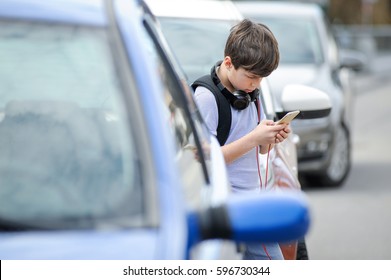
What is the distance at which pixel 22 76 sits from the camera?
311 centimetres

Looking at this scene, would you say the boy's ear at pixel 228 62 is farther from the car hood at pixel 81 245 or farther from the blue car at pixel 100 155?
the car hood at pixel 81 245

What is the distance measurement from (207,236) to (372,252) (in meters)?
5.27

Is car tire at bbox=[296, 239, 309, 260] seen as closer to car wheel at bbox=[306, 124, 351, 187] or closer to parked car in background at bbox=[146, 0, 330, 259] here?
parked car in background at bbox=[146, 0, 330, 259]

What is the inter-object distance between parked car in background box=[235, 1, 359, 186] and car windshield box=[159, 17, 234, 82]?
398cm

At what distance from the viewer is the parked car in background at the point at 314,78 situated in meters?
10.4

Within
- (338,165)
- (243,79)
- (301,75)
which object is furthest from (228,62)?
(338,165)

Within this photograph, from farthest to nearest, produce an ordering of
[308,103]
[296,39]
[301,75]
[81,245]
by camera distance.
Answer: [296,39]
[301,75]
[308,103]
[81,245]

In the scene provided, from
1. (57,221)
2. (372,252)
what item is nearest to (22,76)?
(57,221)

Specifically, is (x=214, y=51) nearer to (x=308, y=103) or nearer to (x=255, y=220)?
(x=308, y=103)

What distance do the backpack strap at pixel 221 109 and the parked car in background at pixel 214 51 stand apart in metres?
0.25

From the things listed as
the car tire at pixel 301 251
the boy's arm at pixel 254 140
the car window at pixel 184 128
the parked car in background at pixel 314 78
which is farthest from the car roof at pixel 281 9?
the car window at pixel 184 128

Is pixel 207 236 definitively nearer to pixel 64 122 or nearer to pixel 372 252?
pixel 64 122

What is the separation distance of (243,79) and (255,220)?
5.58 feet

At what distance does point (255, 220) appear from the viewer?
262cm
